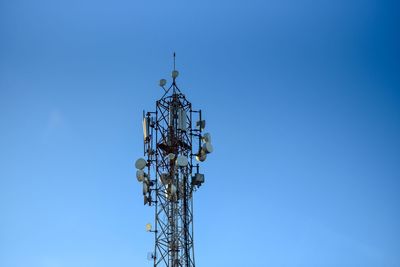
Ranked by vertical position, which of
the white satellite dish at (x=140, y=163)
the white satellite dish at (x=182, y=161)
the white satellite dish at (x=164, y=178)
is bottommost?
the white satellite dish at (x=164, y=178)

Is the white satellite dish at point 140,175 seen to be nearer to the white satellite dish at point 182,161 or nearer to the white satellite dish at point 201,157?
the white satellite dish at point 182,161

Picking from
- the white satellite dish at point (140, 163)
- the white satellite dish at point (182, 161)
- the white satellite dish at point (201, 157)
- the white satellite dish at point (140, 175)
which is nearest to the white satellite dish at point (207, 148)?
the white satellite dish at point (201, 157)

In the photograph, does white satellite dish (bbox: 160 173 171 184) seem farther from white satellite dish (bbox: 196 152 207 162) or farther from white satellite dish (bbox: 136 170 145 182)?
white satellite dish (bbox: 196 152 207 162)

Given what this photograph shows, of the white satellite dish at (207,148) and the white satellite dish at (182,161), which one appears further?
the white satellite dish at (207,148)

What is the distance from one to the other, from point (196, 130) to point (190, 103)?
4.05 feet

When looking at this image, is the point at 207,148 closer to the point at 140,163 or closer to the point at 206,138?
the point at 206,138

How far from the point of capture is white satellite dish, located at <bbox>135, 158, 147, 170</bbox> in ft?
89.2

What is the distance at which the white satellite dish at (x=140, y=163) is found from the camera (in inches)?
1071

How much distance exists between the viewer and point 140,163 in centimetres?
2727

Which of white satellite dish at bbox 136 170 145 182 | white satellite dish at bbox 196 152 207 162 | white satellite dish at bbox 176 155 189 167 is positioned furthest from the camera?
white satellite dish at bbox 196 152 207 162

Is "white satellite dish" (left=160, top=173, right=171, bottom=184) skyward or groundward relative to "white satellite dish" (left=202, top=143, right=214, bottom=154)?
groundward

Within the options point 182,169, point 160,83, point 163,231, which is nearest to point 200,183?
point 182,169

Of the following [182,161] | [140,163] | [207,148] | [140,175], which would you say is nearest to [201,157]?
[207,148]

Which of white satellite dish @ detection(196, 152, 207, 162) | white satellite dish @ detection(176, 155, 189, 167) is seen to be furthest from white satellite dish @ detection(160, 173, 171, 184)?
white satellite dish @ detection(196, 152, 207, 162)
